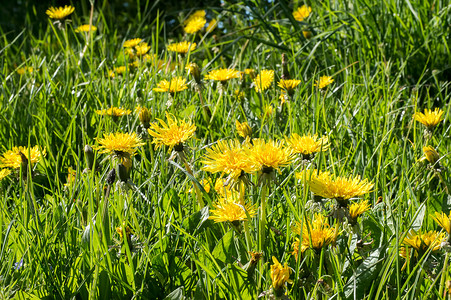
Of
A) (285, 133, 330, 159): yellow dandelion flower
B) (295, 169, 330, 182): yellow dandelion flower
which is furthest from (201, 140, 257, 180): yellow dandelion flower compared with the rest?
(285, 133, 330, 159): yellow dandelion flower

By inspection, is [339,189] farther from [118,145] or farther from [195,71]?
[195,71]

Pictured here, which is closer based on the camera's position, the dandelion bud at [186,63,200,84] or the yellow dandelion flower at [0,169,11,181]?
the yellow dandelion flower at [0,169,11,181]

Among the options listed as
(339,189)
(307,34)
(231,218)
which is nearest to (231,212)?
(231,218)

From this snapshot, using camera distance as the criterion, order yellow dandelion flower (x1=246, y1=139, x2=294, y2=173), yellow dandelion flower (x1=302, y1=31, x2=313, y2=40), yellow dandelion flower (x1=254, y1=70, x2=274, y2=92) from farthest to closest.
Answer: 1. yellow dandelion flower (x1=302, y1=31, x2=313, y2=40)
2. yellow dandelion flower (x1=254, y1=70, x2=274, y2=92)
3. yellow dandelion flower (x1=246, y1=139, x2=294, y2=173)

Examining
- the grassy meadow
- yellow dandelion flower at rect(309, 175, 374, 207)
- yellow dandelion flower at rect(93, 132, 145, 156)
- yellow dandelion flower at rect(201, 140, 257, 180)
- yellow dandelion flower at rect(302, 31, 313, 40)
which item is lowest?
the grassy meadow

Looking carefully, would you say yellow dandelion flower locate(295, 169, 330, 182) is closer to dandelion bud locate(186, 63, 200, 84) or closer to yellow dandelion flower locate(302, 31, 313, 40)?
dandelion bud locate(186, 63, 200, 84)

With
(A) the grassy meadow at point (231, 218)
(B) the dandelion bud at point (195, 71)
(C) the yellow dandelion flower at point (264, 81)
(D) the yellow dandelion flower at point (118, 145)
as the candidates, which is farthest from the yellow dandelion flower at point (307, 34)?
(D) the yellow dandelion flower at point (118, 145)

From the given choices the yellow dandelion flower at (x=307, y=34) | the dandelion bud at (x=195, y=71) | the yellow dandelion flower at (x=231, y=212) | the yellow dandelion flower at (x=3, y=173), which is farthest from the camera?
the yellow dandelion flower at (x=307, y=34)

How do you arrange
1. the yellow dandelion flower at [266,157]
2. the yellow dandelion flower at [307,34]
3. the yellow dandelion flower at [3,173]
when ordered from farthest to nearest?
the yellow dandelion flower at [307,34], the yellow dandelion flower at [3,173], the yellow dandelion flower at [266,157]

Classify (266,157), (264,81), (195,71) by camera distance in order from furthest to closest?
(264,81) → (195,71) → (266,157)

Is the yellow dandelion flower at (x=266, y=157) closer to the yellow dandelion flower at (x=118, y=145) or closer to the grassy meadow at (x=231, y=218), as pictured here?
the grassy meadow at (x=231, y=218)

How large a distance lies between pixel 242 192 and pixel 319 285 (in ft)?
0.84

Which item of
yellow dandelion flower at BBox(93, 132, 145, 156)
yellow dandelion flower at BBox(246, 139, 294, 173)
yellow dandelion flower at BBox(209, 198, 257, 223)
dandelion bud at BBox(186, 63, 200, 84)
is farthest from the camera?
dandelion bud at BBox(186, 63, 200, 84)

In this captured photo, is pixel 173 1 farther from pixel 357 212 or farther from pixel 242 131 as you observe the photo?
pixel 357 212
